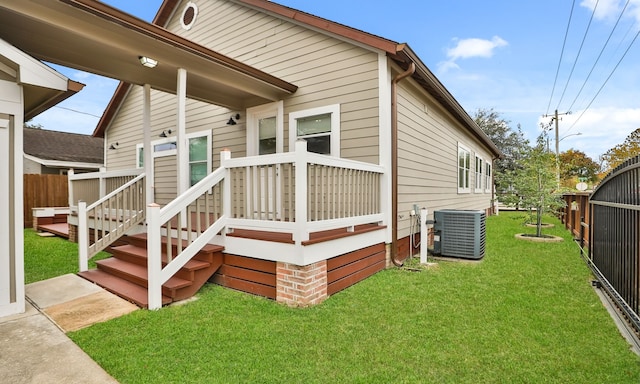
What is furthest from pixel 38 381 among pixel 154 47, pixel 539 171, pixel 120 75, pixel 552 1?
pixel 552 1

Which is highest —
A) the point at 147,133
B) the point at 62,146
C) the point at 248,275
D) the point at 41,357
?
the point at 62,146

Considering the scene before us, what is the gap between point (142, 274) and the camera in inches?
161

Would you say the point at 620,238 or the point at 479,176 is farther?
the point at 479,176

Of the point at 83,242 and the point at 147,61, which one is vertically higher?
the point at 147,61

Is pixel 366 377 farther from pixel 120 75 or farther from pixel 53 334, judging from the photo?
pixel 120 75

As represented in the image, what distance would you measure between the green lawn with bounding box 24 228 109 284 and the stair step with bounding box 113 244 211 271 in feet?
3.20

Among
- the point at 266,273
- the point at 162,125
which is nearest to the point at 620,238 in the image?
the point at 266,273

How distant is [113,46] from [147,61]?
410 mm

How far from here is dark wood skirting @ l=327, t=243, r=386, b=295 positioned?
4.09 metres

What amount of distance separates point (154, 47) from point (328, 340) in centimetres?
404

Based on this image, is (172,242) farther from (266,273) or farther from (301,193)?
(301,193)

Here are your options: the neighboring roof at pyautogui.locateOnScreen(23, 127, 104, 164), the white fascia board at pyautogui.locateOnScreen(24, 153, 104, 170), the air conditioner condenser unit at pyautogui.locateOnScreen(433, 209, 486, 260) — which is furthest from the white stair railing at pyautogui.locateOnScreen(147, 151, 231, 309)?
the neighboring roof at pyautogui.locateOnScreen(23, 127, 104, 164)

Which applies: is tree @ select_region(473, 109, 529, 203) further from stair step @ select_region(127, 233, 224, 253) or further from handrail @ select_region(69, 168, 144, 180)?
stair step @ select_region(127, 233, 224, 253)

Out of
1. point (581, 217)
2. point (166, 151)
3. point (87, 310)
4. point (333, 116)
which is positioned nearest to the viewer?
point (87, 310)
